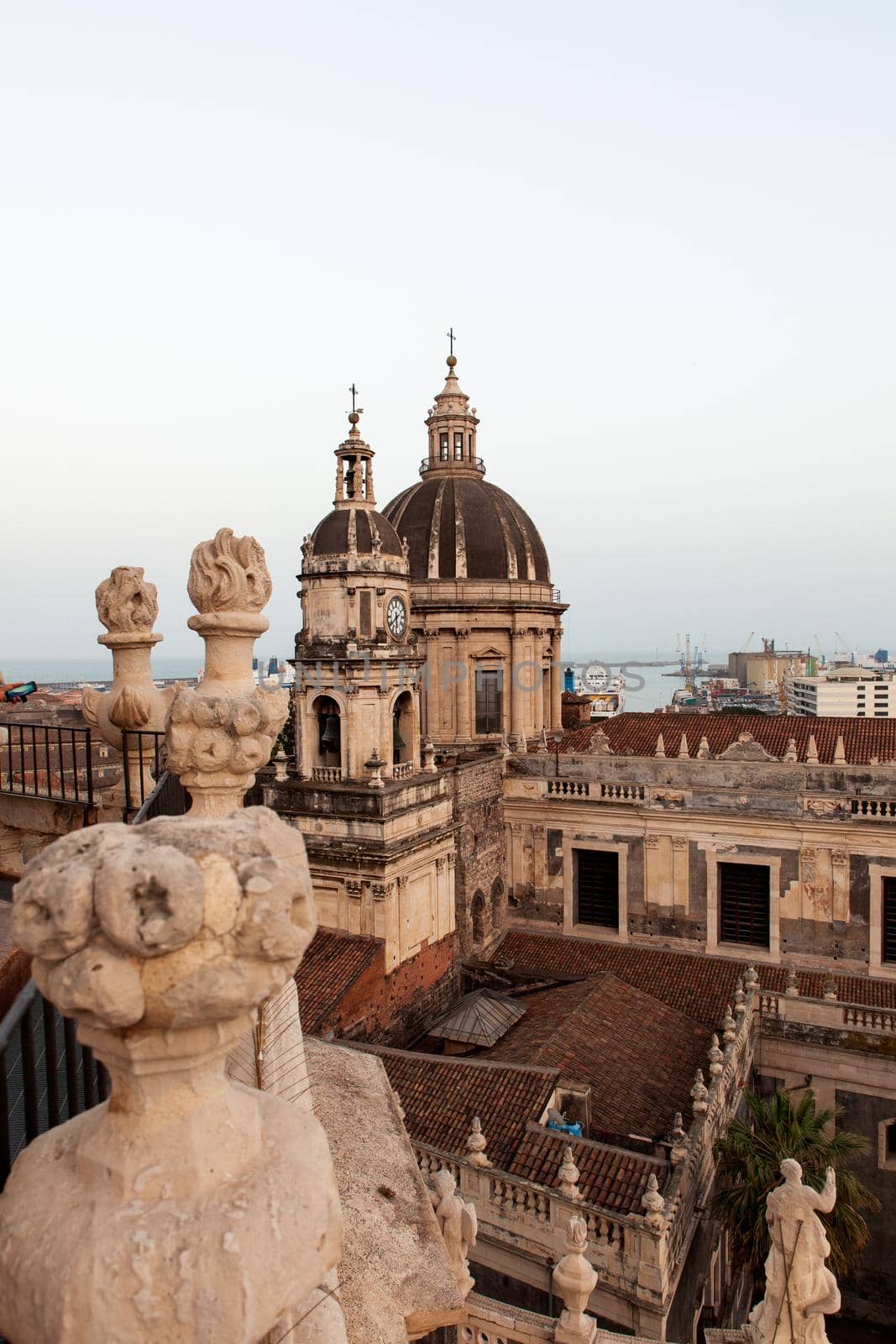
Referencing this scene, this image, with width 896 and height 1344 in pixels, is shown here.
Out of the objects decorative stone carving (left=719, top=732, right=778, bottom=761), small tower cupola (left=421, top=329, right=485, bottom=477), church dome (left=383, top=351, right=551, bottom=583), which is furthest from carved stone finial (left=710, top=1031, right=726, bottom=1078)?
small tower cupola (left=421, top=329, right=485, bottom=477)

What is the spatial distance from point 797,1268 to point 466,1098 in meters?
8.48

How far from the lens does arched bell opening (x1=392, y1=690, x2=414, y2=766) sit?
23500 millimetres

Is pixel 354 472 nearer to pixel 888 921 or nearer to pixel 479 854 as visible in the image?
pixel 479 854

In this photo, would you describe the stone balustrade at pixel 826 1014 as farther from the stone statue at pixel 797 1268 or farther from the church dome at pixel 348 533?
the church dome at pixel 348 533

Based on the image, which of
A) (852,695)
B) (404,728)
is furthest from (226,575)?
(852,695)

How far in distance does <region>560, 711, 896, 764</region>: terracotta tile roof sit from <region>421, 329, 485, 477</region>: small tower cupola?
10704mm

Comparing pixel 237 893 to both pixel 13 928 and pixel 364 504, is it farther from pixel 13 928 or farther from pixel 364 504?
pixel 364 504

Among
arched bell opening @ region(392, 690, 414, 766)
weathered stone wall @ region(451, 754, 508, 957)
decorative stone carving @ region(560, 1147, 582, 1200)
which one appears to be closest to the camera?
decorative stone carving @ region(560, 1147, 582, 1200)

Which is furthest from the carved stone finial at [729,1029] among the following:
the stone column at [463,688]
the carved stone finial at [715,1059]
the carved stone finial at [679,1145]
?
the stone column at [463,688]

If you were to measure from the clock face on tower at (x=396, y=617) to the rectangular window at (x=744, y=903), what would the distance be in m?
11.1

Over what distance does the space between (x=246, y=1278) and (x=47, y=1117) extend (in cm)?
257

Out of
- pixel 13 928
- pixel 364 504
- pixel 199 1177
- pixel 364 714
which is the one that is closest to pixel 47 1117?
pixel 199 1177

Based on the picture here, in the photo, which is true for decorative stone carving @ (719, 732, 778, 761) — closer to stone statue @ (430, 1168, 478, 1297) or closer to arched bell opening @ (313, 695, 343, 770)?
arched bell opening @ (313, 695, 343, 770)

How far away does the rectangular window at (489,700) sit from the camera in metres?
30.9
